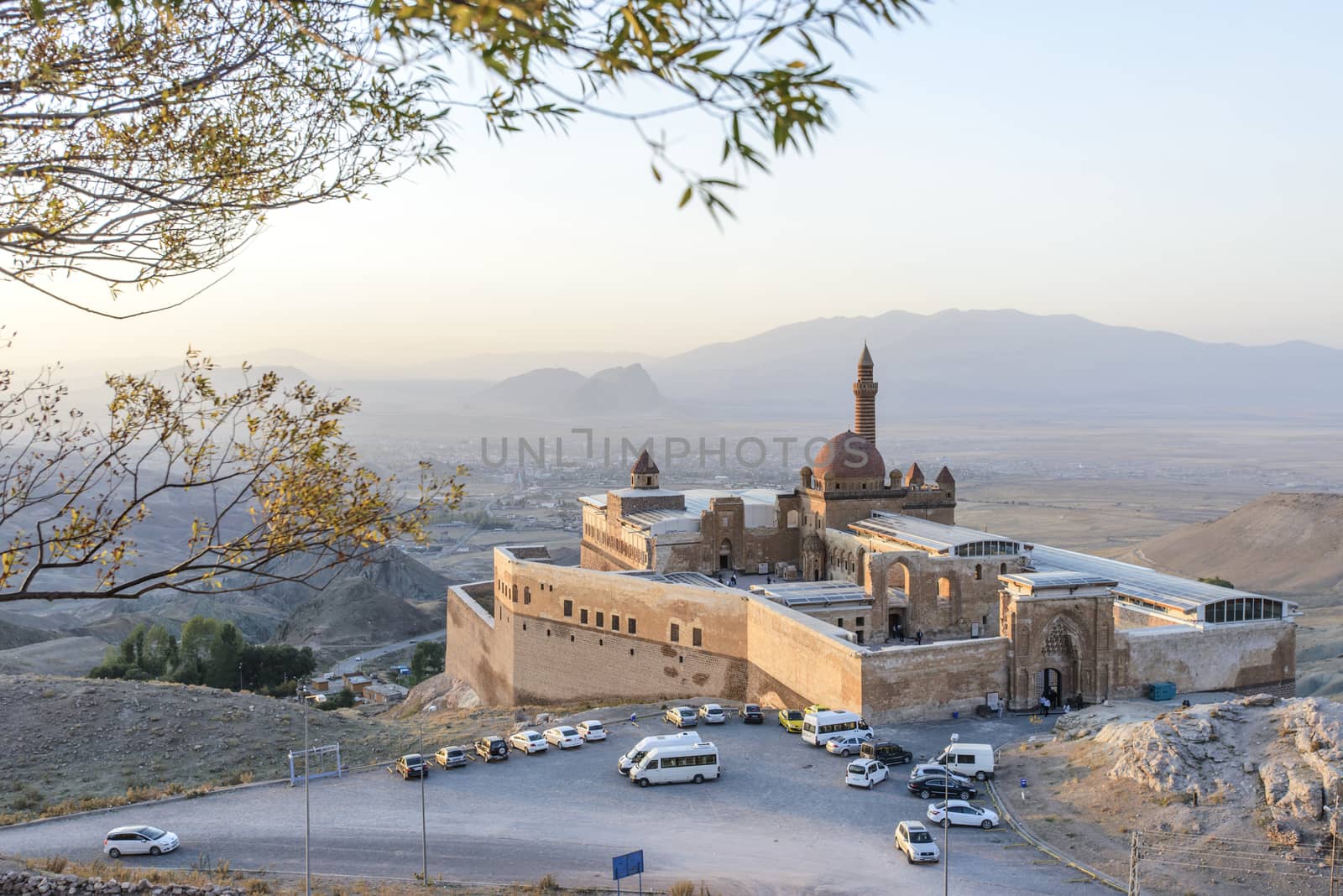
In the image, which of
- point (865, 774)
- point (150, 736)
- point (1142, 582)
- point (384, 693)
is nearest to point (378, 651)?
point (384, 693)

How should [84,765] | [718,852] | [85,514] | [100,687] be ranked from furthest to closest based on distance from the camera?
1. [100,687]
2. [84,765]
3. [718,852]
4. [85,514]

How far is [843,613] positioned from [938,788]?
11116mm

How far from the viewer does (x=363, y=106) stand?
435 inches

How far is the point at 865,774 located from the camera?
22031 millimetres

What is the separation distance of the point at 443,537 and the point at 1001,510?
235ft

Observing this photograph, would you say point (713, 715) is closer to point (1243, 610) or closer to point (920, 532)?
point (920, 532)

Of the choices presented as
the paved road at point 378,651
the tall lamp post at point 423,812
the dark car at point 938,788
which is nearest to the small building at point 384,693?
the paved road at point 378,651

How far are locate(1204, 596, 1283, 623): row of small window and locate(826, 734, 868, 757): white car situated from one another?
1228 cm

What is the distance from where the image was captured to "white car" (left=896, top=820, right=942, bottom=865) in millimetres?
18047

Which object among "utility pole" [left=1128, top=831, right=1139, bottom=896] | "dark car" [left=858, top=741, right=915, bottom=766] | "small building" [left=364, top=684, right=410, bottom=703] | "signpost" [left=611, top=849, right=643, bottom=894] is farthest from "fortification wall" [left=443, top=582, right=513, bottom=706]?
"utility pole" [left=1128, top=831, right=1139, bottom=896]

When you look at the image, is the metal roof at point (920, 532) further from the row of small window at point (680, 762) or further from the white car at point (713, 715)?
the row of small window at point (680, 762)

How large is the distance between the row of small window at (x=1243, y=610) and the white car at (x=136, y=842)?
87.0 ft

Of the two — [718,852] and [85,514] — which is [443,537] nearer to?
[718,852]

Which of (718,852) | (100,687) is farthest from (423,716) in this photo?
(718,852)
